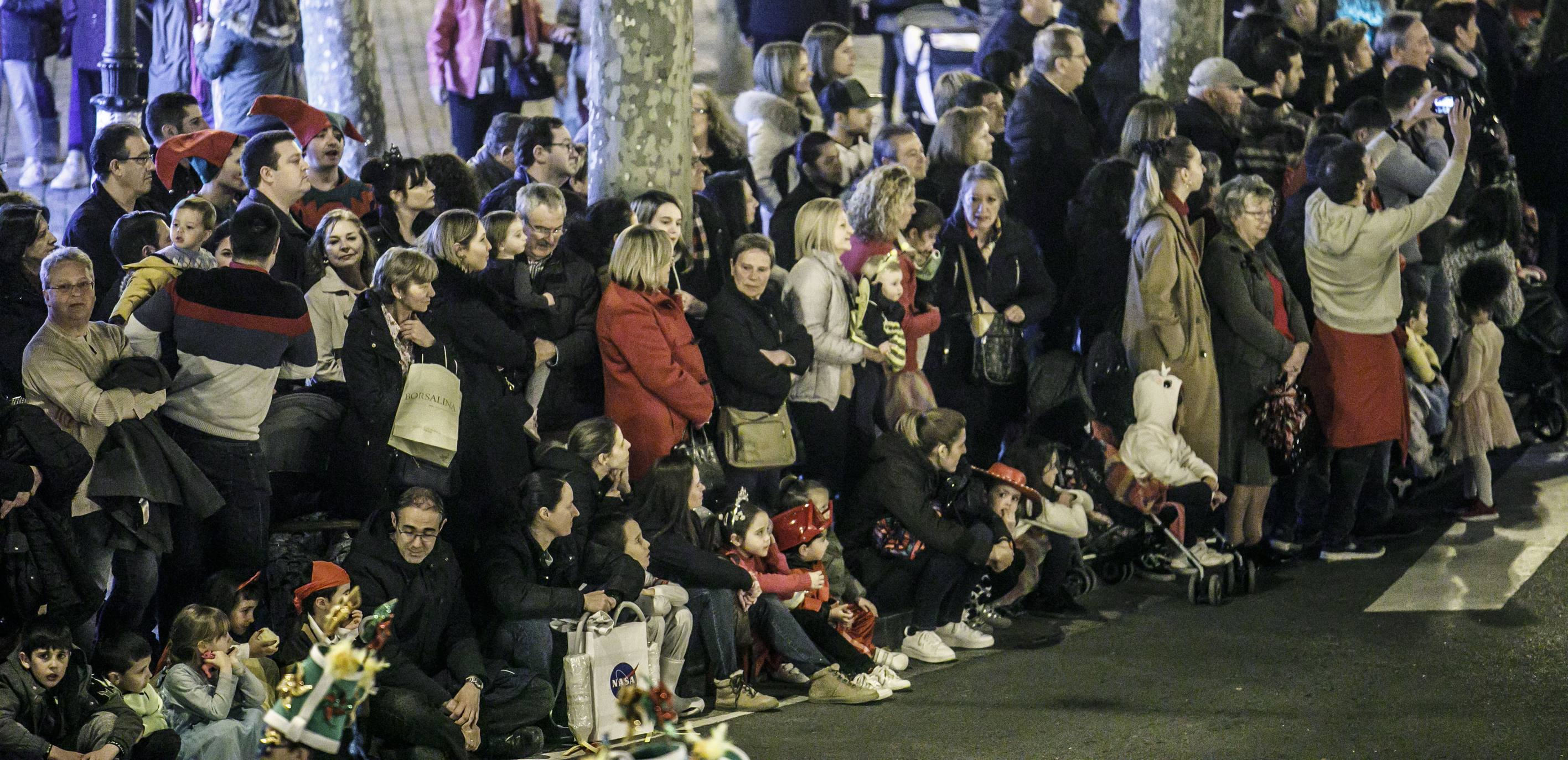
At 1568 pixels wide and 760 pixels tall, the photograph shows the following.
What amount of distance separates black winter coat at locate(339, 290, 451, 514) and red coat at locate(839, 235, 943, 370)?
8.79ft

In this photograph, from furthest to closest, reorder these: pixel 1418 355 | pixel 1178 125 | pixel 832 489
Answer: pixel 1178 125
pixel 1418 355
pixel 832 489

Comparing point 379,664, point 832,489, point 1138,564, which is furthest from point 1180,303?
point 379,664

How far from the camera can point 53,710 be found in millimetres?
6773

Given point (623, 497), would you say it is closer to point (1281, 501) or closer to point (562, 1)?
point (1281, 501)

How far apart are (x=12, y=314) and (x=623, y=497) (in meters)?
2.48

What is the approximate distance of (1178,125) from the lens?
1247 centimetres

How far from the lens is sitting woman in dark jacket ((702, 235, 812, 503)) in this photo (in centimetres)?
919

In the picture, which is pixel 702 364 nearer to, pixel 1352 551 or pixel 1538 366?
pixel 1352 551

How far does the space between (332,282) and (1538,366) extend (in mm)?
8660

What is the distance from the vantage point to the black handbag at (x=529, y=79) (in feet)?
39.9

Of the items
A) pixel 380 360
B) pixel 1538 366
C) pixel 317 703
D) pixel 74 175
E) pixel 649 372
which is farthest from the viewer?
pixel 1538 366

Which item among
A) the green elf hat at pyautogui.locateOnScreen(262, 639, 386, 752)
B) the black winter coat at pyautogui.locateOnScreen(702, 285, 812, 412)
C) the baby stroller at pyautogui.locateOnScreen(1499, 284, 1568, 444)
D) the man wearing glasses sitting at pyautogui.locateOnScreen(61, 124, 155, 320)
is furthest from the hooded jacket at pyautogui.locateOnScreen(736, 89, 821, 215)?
the green elf hat at pyautogui.locateOnScreen(262, 639, 386, 752)

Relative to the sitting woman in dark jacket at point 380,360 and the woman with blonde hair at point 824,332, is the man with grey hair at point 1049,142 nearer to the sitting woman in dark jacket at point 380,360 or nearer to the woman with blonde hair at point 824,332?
the woman with blonde hair at point 824,332

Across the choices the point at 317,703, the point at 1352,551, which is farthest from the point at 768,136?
the point at 317,703
